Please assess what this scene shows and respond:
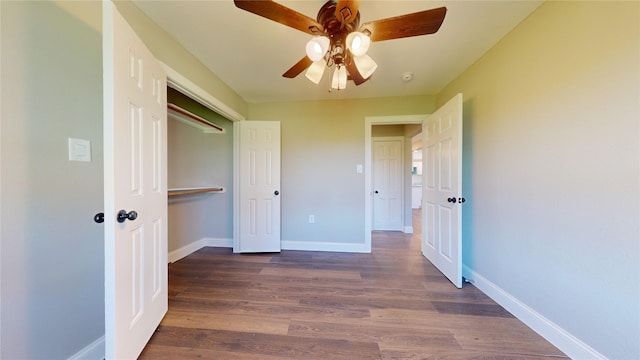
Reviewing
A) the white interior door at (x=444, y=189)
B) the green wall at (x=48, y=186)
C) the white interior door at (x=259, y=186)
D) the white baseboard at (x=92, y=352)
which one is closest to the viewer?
the green wall at (x=48, y=186)

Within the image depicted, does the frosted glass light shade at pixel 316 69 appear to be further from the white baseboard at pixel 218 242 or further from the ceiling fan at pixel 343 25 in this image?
the white baseboard at pixel 218 242

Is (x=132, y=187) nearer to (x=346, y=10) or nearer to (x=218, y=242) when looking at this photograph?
(x=346, y=10)

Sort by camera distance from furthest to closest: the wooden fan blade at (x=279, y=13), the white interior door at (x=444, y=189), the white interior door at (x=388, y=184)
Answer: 1. the white interior door at (x=388, y=184)
2. the white interior door at (x=444, y=189)
3. the wooden fan blade at (x=279, y=13)

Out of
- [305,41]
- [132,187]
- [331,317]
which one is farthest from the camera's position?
[305,41]

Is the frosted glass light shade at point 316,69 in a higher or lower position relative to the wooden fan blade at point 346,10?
lower

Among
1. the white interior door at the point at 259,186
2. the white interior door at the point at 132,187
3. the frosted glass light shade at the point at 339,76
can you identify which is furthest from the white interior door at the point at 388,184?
the white interior door at the point at 132,187

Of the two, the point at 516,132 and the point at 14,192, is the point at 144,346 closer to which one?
the point at 14,192

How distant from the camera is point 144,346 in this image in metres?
1.30

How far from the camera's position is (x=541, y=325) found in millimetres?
1439

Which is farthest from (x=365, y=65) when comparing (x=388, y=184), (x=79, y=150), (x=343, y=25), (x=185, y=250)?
(x=388, y=184)

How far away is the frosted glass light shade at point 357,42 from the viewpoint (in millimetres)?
1168

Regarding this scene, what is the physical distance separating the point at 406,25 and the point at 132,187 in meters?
1.74

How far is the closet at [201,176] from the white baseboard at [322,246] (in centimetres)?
92

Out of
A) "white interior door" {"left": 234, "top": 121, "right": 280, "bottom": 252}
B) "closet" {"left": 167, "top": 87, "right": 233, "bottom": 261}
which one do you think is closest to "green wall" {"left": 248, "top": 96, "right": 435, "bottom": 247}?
"white interior door" {"left": 234, "top": 121, "right": 280, "bottom": 252}
